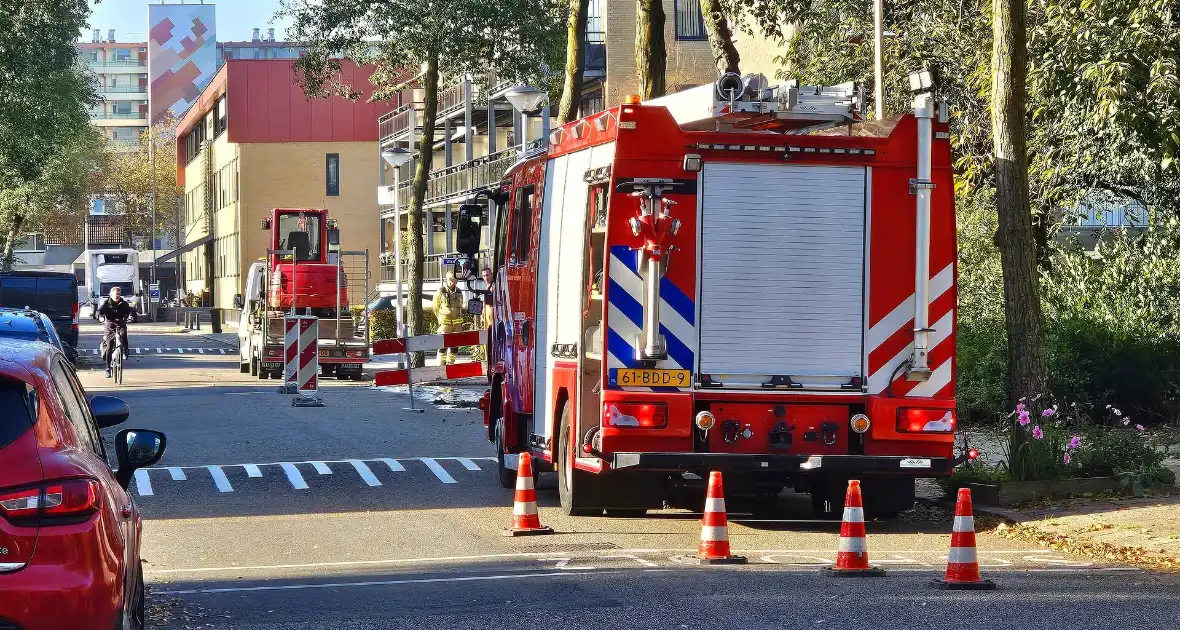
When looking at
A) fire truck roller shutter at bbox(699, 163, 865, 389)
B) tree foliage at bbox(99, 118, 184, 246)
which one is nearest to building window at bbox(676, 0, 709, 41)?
fire truck roller shutter at bbox(699, 163, 865, 389)

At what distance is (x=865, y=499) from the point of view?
13000 millimetres

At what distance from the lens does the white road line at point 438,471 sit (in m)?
16.0

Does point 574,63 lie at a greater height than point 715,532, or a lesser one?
greater

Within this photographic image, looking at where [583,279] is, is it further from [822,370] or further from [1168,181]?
[1168,181]

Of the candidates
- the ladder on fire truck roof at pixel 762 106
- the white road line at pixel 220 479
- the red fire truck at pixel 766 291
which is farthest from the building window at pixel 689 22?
the red fire truck at pixel 766 291

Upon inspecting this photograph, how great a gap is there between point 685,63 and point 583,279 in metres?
35.8

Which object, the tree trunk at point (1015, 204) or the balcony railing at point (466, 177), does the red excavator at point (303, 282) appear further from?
the tree trunk at point (1015, 204)

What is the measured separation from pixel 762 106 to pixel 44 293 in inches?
1303

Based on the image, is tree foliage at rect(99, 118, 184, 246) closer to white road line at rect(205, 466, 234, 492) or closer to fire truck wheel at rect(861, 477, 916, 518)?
white road line at rect(205, 466, 234, 492)

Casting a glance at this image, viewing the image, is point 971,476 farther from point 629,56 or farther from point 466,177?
point 466,177

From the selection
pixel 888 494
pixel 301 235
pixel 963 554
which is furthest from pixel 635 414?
pixel 301 235

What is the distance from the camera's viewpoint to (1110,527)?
11977 millimetres

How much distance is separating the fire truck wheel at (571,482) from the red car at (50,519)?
21.5 feet

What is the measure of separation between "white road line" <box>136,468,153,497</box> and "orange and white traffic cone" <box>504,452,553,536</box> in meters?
4.21
